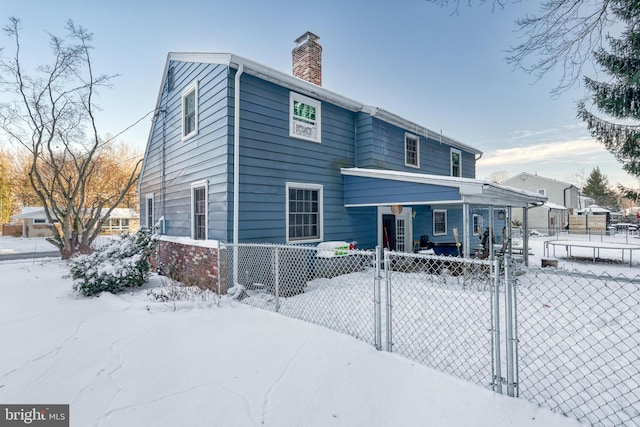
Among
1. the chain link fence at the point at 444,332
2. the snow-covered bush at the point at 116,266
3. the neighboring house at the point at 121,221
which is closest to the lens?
the chain link fence at the point at 444,332

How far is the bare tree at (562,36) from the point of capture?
15.4 ft

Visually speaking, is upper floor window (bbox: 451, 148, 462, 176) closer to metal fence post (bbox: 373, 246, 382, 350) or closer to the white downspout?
the white downspout

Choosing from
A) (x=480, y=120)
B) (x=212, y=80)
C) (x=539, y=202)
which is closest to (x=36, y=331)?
(x=212, y=80)

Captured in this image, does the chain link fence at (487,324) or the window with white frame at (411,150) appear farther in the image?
the window with white frame at (411,150)

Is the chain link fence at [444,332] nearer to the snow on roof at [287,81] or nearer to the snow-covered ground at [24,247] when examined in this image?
the snow on roof at [287,81]

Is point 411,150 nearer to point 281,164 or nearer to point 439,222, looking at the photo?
point 439,222

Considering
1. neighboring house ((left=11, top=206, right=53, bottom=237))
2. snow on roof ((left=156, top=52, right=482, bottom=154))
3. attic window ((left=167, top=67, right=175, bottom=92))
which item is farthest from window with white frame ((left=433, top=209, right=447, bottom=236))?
neighboring house ((left=11, top=206, right=53, bottom=237))

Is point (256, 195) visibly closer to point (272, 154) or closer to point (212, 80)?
point (272, 154)

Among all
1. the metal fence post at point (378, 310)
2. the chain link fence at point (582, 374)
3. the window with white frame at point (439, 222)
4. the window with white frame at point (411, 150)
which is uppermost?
the window with white frame at point (411, 150)

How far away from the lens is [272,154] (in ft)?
25.8

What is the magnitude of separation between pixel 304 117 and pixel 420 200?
4162 millimetres

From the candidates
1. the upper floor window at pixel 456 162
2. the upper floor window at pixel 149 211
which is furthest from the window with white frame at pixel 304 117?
the upper floor window at pixel 456 162

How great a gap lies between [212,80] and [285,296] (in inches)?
231

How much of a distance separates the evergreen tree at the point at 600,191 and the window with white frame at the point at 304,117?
60.7 meters
